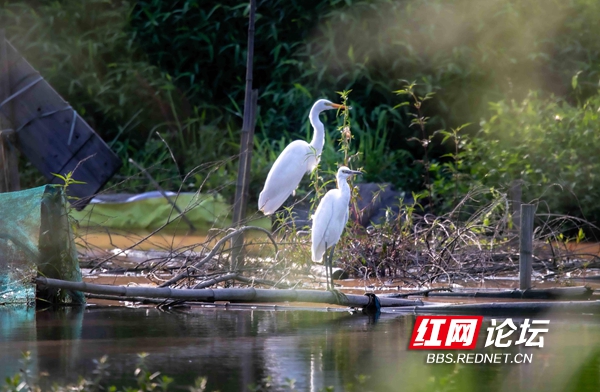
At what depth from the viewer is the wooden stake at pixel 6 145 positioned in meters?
6.04

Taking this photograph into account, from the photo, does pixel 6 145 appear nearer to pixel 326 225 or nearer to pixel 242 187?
pixel 242 187

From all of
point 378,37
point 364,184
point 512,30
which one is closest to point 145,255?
point 364,184

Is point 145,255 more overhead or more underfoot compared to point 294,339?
more overhead

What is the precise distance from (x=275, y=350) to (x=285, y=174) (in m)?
3.39

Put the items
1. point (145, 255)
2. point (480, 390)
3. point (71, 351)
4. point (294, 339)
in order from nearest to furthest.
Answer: point (480, 390) < point (71, 351) < point (294, 339) < point (145, 255)

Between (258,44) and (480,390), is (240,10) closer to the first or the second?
(258,44)

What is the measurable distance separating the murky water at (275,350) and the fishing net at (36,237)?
0.23m

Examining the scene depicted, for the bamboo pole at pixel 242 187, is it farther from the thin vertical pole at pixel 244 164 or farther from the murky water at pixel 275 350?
the murky water at pixel 275 350

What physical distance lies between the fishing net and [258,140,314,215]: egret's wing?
2.28 metres

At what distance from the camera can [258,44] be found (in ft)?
40.5

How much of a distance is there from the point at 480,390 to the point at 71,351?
5.47 feet

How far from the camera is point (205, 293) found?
4613 millimetres

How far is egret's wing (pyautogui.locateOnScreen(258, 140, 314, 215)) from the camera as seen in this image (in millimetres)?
7094

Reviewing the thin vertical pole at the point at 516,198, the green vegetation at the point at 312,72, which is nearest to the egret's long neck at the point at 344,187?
the thin vertical pole at the point at 516,198
